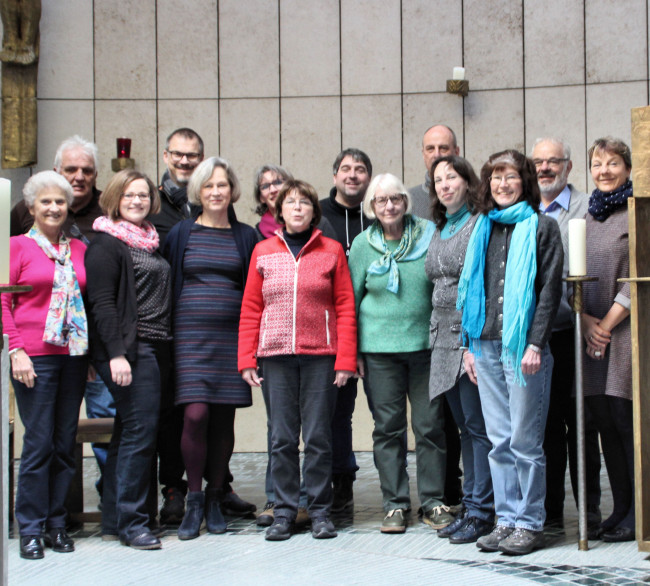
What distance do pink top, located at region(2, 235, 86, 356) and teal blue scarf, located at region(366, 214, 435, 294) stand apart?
1.30m

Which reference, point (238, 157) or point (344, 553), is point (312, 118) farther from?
point (344, 553)

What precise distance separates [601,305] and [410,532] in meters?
1.18

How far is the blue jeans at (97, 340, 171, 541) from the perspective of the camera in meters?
3.99

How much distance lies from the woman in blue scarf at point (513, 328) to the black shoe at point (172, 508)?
4.39 feet

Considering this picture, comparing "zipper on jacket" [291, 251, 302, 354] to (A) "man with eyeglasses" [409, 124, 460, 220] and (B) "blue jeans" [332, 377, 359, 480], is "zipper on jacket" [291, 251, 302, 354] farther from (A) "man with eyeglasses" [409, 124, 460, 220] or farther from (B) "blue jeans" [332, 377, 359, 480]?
(A) "man with eyeglasses" [409, 124, 460, 220]

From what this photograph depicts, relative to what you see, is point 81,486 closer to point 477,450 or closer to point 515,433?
point 477,450

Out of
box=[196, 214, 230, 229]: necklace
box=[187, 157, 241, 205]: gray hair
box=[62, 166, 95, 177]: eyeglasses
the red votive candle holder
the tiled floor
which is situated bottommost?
the tiled floor

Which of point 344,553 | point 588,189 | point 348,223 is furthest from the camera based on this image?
point 588,189

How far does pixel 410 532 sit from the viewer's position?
13.4 ft

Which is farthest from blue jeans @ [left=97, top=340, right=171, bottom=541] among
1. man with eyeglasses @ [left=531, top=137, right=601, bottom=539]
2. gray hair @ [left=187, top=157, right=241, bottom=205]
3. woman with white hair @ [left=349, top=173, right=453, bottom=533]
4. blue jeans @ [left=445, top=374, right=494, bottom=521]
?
man with eyeglasses @ [left=531, top=137, right=601, bottom=539]

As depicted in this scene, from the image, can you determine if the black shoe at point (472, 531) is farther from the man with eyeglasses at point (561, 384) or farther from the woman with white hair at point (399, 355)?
the man with eyeglasses at point (561, 384)

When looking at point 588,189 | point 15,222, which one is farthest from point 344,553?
point 588,189

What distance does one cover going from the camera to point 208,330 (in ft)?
13.6

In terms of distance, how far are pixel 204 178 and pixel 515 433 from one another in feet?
5.35
